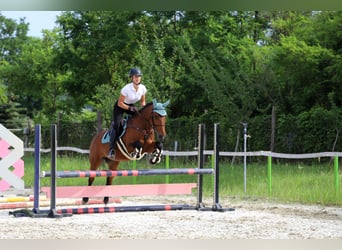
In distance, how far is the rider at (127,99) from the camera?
7.99 m

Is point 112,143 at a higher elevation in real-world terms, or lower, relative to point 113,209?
higher

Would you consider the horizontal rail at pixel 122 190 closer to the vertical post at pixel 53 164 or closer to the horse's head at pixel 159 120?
the vertical post at pixel 53 164

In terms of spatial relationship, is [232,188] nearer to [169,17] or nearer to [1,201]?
[1,201]

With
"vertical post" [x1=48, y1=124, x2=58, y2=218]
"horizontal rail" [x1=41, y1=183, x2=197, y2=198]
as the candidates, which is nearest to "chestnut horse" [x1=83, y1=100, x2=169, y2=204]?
"horizontal rail" [x1=41, y1=183, x2=197, y2=198]

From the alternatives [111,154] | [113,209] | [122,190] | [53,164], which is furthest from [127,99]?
[113,209]

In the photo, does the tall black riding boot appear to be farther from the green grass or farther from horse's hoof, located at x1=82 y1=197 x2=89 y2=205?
the green grass

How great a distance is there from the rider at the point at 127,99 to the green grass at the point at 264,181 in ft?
8.30

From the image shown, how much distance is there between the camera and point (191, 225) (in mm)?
7008

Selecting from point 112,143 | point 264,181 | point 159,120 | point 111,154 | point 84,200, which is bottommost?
point 84,200

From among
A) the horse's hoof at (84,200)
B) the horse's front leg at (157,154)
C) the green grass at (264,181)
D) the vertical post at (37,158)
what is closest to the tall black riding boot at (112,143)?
the horse's front leg at (157,154)

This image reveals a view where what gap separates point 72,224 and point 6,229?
734 mm

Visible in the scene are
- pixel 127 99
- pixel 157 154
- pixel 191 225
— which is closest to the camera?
pixel 191 225

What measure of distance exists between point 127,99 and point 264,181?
4170mm

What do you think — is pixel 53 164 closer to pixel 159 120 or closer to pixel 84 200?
pixel 159 120
